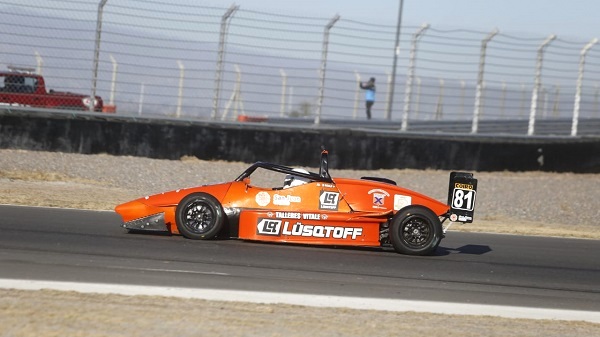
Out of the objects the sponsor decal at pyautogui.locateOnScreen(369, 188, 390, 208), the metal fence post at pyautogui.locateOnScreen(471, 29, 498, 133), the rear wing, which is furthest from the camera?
the metal fence post at pyautogui.locateOnScreen(471, 29, 498, 133)

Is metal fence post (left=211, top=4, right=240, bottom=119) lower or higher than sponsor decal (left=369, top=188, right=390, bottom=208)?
higher

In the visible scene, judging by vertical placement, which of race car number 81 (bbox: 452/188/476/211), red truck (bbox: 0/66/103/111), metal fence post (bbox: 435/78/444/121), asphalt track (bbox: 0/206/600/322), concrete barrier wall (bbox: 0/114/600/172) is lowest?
asphalt track (bbox: 0/206/600/322)

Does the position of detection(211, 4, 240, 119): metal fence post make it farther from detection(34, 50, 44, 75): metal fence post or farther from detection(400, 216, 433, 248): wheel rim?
detection(400, 216, 433, 248): wheel rim

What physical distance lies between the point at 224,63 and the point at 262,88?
1.10 meters

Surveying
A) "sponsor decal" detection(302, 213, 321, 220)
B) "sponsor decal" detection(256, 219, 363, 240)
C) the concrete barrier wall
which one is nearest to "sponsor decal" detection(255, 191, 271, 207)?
"sponsor decal" detection(256, 219, 363, 240)

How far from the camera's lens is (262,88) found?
56.9 feet

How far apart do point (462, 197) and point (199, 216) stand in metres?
2.88

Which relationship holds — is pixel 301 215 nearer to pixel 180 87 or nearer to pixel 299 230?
pixel 299 230

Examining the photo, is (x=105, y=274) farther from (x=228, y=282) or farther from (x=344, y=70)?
(x=344, y=70)

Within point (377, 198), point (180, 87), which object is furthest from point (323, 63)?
point (377, 198)

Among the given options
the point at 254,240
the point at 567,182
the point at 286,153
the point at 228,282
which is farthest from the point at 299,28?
the point at 228,282

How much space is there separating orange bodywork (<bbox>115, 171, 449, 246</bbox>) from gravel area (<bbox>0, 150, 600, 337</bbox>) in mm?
2851

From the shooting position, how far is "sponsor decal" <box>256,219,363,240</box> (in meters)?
10.1

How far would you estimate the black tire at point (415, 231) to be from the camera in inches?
393
